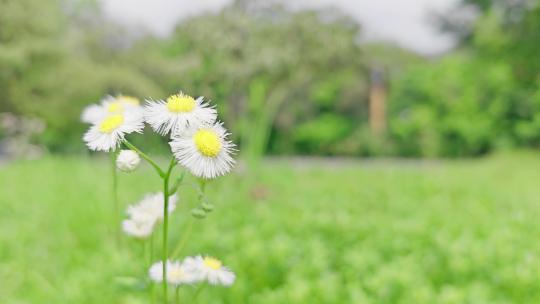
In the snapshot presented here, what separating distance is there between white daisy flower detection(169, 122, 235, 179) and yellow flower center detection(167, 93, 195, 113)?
0.13 ft

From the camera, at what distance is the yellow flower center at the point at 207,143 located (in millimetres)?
1044

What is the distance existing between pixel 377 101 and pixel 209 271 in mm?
20041

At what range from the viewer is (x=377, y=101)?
68.3 feet

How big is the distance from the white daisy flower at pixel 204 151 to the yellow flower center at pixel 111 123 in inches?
6.7

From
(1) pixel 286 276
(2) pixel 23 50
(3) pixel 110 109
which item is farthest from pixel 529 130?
(3) pixel 110 109

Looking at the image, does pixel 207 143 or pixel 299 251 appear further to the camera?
pixel 299 251

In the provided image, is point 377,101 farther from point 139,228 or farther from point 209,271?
point 209,271

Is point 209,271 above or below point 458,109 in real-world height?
below

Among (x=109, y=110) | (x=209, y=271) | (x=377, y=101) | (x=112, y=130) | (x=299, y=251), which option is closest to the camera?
(x=112, y=130)

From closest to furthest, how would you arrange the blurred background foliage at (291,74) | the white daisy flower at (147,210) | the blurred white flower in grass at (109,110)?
the blurred white flower in grass at (109,110) < the white daisy flower at (147,210) < the blurred background foliage at (291,74)

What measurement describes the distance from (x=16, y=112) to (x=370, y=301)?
36.0 feet

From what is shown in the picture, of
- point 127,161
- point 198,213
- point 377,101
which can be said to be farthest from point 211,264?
point 377,101

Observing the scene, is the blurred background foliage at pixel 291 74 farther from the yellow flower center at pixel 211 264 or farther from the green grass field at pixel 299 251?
the yellow flower center at pixel 211 264

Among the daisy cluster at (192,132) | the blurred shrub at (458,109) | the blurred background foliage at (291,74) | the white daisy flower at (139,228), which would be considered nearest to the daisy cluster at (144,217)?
the white daisy flower at (139,228)
